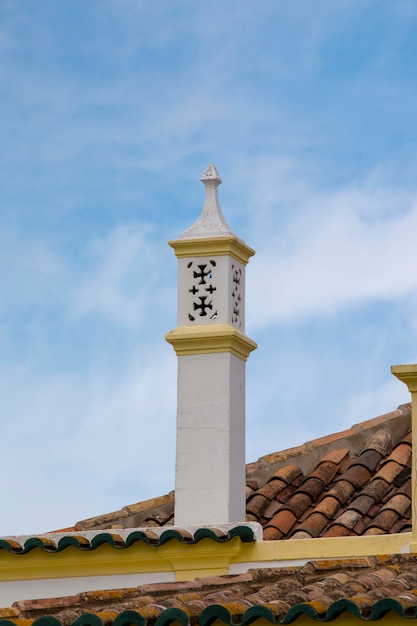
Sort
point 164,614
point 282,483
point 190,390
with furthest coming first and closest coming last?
point 282,483 → point 190,390 → point 164,614

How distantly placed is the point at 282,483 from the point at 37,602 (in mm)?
4340

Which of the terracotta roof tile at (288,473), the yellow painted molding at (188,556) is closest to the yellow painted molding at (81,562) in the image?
the yellow painted molding at (188,556)

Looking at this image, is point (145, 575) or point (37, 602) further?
point (145, 575)

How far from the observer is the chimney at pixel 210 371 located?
42.4ft

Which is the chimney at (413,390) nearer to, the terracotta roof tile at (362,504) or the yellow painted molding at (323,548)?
the yellow painted molding at (323,548)

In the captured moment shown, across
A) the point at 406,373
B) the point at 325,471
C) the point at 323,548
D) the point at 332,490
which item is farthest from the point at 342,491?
the point at 406,373

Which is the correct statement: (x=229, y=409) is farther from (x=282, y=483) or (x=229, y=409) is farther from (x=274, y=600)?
(x=274, y=600)

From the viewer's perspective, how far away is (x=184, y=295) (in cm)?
1358

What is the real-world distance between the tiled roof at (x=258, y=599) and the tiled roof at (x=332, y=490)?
216 centimetres

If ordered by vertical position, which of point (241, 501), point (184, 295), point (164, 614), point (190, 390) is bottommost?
point (164, 614)

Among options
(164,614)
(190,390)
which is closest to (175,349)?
(190,390)

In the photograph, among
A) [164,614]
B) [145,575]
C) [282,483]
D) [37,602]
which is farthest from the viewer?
[282,483]

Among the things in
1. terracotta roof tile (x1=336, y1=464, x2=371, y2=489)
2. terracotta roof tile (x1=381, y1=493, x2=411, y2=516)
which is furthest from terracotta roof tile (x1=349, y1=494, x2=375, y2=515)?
terracotta roof tile (x1=336, y1=464, x2=371, y2=489)

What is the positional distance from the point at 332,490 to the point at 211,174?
2.94 metres
